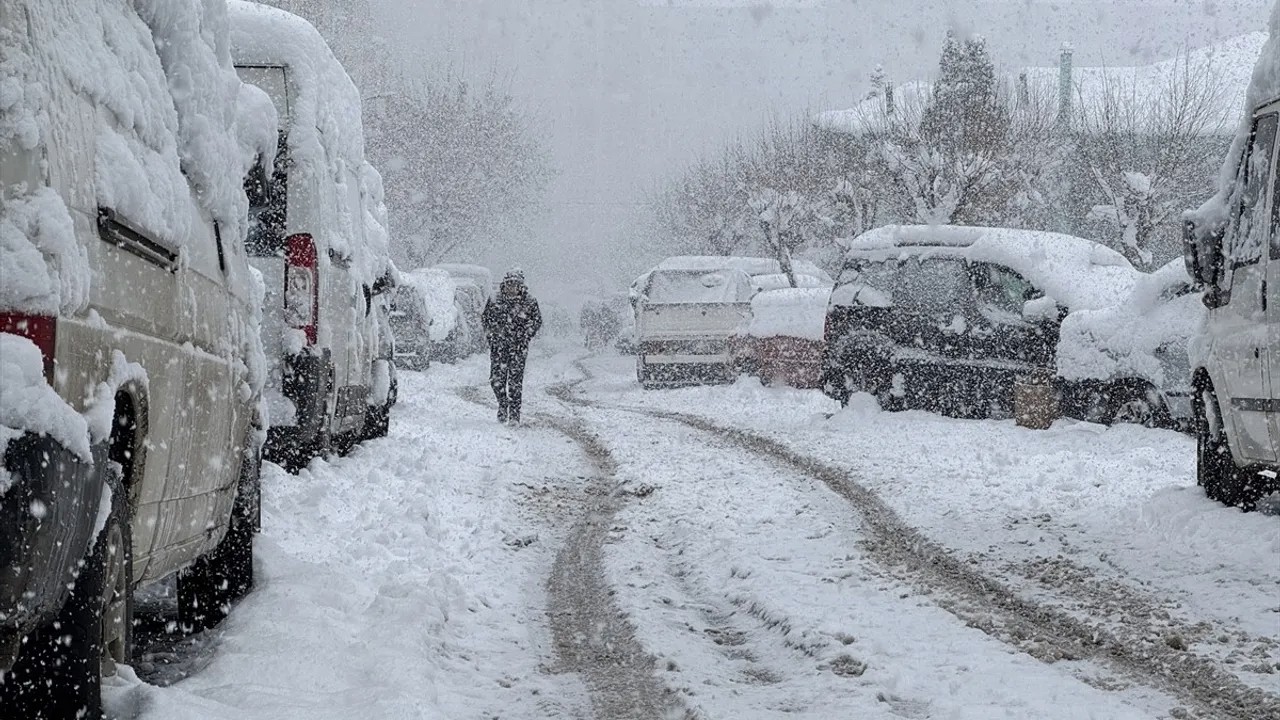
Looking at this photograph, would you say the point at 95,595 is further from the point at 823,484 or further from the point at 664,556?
the point at 823,484

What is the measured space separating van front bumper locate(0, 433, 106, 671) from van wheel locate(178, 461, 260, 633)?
99.3 inches

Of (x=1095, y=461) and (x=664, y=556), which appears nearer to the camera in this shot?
(x=664, y=556)

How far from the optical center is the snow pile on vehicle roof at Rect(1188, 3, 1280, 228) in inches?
297

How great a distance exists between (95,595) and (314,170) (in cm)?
583

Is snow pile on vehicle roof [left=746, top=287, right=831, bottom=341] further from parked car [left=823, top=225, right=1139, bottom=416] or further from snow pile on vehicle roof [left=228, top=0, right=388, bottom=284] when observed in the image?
snow pile on vehicle roof [left=228, top=0, right=388, bottom=284]

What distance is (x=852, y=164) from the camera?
130ft

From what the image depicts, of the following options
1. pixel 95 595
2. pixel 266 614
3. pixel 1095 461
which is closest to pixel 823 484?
pixel 1095 461

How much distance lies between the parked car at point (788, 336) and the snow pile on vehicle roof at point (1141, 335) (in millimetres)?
5869

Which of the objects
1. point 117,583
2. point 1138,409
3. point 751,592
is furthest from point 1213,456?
point 117,583

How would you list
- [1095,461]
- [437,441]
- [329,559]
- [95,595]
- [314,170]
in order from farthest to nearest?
[437,441]
[1095,461]
[314,170]
[329,559]
[95,595]

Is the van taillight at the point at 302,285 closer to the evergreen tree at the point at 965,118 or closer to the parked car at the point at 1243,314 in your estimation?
the parked car at the point at 1243,314

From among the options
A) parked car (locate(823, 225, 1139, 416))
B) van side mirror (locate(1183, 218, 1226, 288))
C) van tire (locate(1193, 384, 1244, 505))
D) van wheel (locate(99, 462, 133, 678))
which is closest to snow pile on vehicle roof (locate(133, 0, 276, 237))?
van wheel (locate(99, 462, 133, 678))

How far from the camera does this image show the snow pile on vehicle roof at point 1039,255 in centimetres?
1431

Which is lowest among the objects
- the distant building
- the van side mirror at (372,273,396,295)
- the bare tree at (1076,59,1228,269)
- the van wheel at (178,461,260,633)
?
the van wheel at (178,461,260,633)
